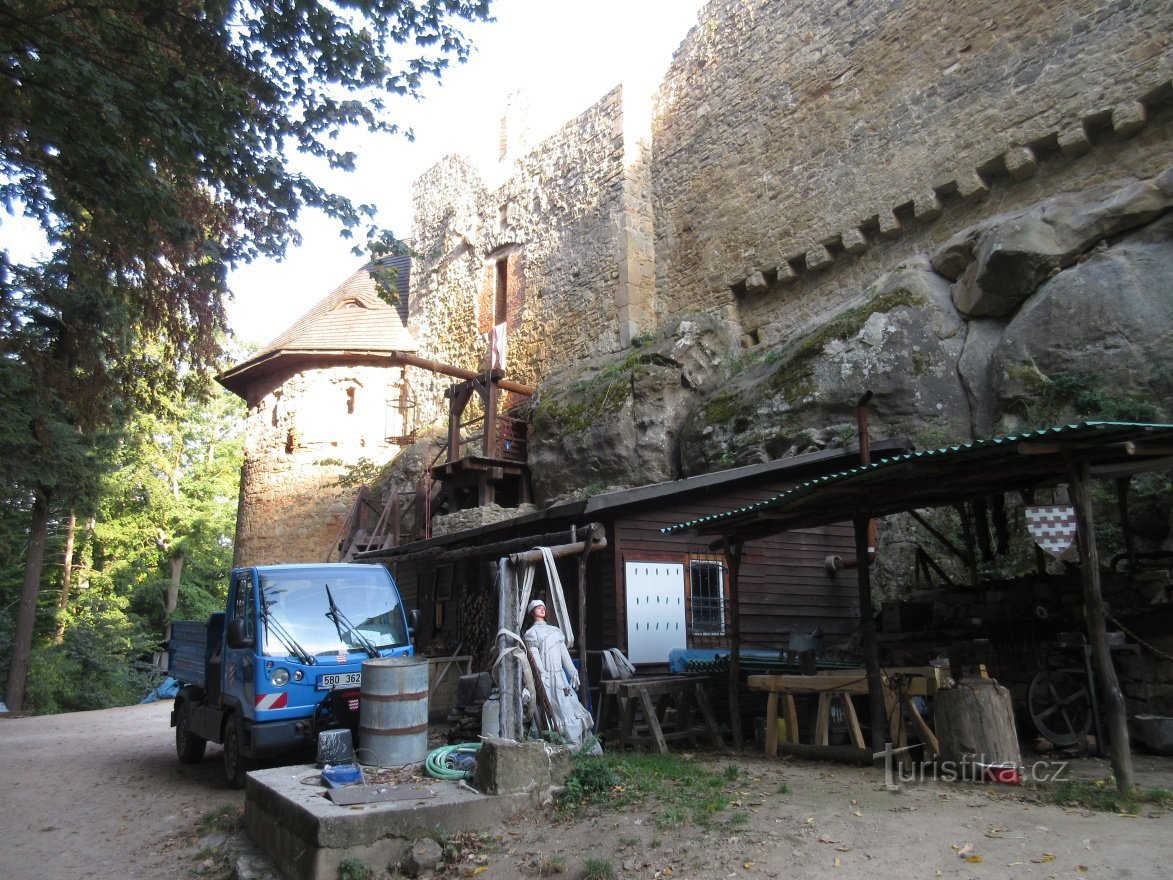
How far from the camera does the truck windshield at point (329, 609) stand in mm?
8320

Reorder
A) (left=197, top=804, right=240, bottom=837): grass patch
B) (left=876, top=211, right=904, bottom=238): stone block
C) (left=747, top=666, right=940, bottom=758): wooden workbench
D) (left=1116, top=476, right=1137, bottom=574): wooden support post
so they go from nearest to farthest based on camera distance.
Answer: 1. (left=197, top=804, right=240, bottom=837): grass patch
2. (left=747, top=666, right=940, bottom=758): wooden workbench
3. (left=1116, top=476, right=1137, bottom=574): wooden support post
4. (left=876, top=211, right=904, bottom=238): stone block

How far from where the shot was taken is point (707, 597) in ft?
37.2

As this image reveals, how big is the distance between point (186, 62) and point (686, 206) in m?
14.7

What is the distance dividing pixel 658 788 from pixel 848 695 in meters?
2.20

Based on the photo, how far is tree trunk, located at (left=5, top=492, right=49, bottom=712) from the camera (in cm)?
1727

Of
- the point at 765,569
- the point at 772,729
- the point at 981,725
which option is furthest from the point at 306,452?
the point at 981,725

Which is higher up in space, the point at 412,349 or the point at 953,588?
the point at 412,349

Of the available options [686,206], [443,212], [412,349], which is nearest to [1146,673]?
[686,206]


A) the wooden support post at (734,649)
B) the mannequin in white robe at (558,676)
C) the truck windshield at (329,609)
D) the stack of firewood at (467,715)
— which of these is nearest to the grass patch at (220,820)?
the truck windshield at (329,609)

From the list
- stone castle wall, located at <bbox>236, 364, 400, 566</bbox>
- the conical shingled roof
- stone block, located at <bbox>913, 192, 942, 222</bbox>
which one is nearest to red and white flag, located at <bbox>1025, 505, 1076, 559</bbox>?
stone block, located at <bbox>913, 192, 942, 222</bbox>

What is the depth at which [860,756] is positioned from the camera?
718 cm

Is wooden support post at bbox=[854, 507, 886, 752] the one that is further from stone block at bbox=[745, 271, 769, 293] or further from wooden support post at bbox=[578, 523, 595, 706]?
stone block at bbox=[745, 271, 769, 293]

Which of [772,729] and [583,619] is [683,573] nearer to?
[583,619]

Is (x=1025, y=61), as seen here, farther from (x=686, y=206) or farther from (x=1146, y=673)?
(x=1146, y=673)
